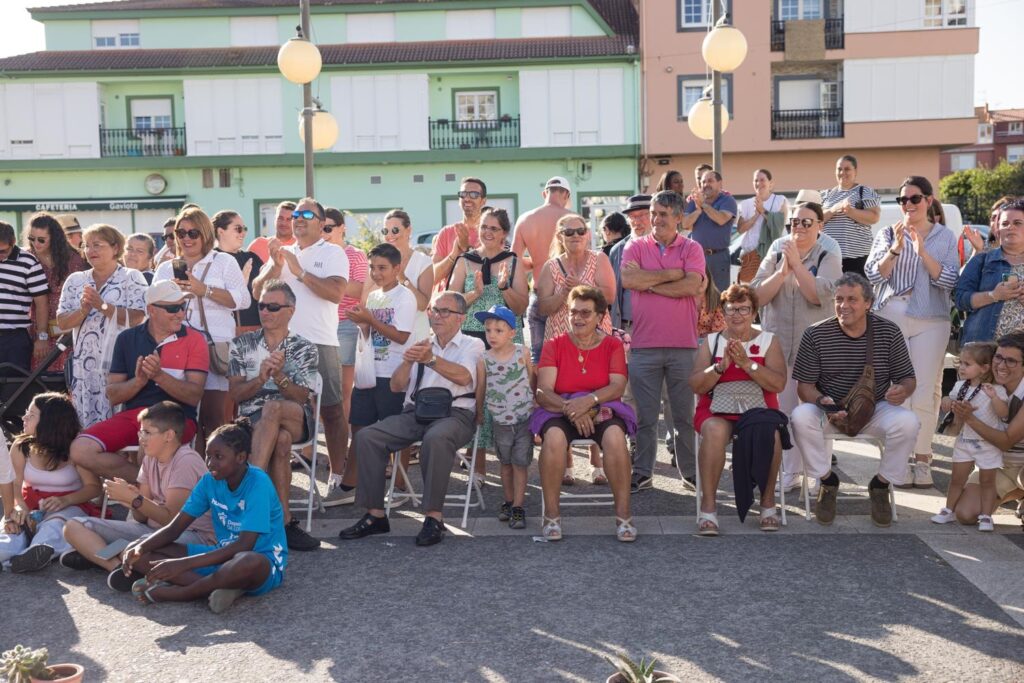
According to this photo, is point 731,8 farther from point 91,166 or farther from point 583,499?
point 583,499

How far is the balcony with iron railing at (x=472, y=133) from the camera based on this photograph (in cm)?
3262

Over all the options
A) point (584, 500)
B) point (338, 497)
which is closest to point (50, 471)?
point (338, 497)

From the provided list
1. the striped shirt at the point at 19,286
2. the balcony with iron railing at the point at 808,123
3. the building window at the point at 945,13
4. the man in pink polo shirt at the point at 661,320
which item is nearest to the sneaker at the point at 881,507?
the man in pink polo shirt at the point at 661,320

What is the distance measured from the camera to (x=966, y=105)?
104 ft

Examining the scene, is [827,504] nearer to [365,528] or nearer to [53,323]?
[365,528]

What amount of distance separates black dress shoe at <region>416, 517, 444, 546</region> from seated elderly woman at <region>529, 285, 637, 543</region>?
2.07 feet

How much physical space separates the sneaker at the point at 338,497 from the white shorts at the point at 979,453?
4.03 meters

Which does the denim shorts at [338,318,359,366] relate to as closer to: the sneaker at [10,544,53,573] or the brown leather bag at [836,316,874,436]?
the sneaker at [10,544,53,573]

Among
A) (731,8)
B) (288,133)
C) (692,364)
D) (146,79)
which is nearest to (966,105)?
(731,8)

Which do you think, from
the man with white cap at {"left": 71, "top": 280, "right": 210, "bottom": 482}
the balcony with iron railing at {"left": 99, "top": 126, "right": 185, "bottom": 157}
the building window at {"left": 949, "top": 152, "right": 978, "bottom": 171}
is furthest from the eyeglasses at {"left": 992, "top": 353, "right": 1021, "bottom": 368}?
the building window at {"left": 949, "top": 152, "right": 978, "bottom": 171}

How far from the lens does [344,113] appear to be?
3272 centimetres

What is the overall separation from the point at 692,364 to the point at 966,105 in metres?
28.4

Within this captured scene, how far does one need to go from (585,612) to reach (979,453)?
2.95 meters

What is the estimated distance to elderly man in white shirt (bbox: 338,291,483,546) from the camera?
633 centimetres
